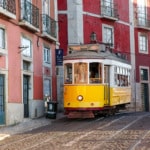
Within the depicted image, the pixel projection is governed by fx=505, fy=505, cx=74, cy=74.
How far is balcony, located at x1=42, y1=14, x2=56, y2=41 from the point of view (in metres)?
27.4

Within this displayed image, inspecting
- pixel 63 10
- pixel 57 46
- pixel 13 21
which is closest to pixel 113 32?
pixel 63 10

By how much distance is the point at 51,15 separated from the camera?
29484 mm

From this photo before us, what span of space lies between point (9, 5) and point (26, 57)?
11.3ft

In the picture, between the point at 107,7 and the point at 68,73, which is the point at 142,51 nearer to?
the point at 107,7

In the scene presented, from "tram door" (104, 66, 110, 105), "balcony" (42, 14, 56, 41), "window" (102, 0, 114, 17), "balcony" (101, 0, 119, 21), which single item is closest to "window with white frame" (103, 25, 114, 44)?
"balcony" (101, 0, 119, 21)

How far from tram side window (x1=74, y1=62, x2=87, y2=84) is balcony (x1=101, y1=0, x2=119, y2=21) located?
12.6m

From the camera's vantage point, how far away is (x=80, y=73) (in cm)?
2355

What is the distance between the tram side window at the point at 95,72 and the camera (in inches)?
925

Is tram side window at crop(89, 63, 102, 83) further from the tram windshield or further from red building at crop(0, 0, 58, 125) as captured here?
red building at crop(0, 0, 58, 125)

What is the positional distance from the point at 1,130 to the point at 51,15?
11.8 metres

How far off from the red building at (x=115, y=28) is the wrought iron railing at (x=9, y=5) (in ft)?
34.4

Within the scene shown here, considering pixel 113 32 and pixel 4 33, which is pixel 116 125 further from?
pixel 113 32

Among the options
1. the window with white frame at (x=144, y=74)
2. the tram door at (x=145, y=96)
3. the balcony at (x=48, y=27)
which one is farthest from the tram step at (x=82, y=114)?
the tram door at (x=145, y=96)

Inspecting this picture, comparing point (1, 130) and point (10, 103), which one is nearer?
point (1, 130)
